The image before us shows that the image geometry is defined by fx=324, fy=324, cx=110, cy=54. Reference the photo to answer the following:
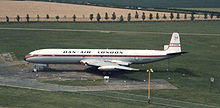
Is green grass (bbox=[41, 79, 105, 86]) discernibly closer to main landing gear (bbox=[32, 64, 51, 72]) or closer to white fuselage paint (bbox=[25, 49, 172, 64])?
white fuselage paint (bbox=[25, 49, 172, 64])

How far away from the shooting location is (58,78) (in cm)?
6075

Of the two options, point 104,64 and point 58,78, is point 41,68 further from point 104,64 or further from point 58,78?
point 104,64

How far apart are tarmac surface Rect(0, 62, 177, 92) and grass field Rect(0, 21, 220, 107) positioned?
275cm

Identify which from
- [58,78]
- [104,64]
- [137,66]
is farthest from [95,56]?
[137,66]

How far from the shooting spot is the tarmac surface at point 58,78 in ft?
180

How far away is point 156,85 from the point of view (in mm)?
57594

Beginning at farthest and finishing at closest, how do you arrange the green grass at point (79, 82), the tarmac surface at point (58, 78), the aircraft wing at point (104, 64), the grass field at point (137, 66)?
the aircraft wing at point (104, 64), the green grass at point (79, 82), the tarmac surface at point (58, 78), the grass field at point (137, 66)

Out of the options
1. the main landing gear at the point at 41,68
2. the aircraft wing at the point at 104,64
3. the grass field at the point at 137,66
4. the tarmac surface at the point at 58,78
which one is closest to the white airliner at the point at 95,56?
the aircraft wing at the point at 104,64

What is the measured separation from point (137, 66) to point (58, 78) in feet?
64.9

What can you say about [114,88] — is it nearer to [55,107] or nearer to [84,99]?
[84,99]

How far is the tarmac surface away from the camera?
180ft

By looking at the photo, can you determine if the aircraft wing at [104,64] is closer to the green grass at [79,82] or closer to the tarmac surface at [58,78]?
the tarmac surface at [58,78]

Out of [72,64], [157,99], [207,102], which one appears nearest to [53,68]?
[72,64]

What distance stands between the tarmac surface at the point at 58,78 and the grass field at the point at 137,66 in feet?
9.03
